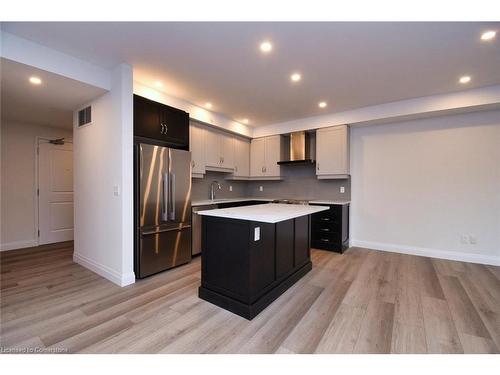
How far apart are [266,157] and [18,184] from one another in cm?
483

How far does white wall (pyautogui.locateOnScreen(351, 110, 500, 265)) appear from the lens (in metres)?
3.47

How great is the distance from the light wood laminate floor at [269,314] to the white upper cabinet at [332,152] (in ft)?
6.13

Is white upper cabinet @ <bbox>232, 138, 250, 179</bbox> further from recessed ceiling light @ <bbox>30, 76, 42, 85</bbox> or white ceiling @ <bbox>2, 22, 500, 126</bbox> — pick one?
recessed ceiling light @ <bbox>30, 76, 42, 85</bbox>

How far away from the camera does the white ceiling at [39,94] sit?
237 cm

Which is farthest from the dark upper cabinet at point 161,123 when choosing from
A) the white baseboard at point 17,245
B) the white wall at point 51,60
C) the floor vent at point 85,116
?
the white baseboard at point 17,245

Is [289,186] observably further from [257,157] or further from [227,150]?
[227,150]

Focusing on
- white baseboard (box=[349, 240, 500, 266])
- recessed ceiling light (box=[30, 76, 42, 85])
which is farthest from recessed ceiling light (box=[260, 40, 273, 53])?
white baseboard (box=[349, 240, 500, 266])

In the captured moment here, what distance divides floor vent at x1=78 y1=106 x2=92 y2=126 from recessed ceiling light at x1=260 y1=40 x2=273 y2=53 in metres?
2.48

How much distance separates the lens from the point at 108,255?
9.41 ft

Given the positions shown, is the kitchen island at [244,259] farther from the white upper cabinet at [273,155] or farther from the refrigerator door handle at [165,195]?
the white upper cabinet at [273,155]

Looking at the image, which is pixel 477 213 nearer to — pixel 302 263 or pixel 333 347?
pixel 302 263

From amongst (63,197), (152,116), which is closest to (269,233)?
(152,116)
